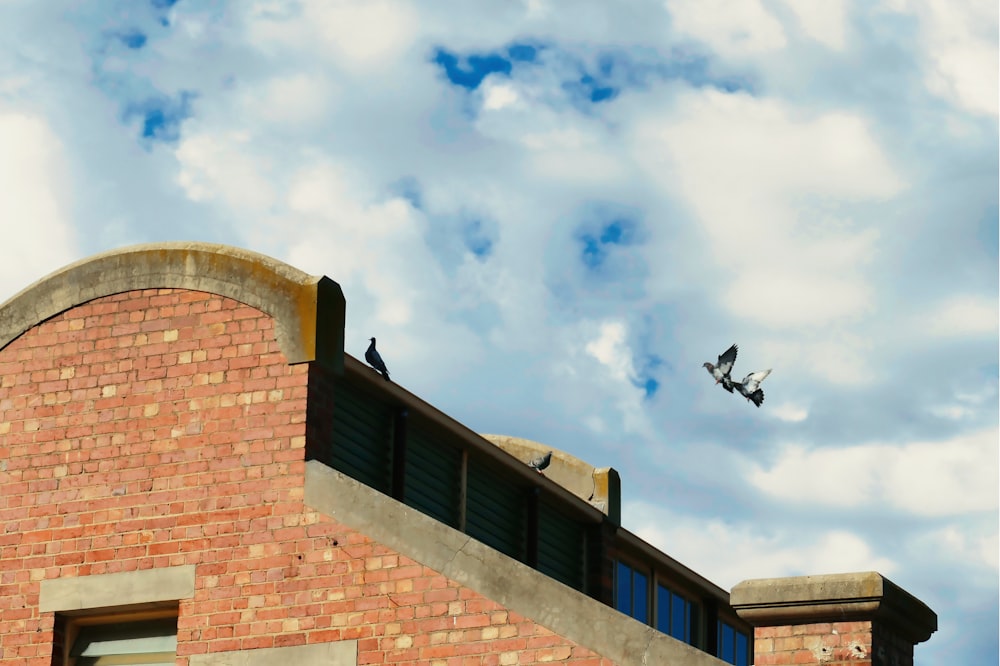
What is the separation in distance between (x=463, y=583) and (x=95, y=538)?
3.63m

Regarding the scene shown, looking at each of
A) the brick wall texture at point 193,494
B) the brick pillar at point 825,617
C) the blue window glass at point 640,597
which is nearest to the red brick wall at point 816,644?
the brick pillar at point 825,617

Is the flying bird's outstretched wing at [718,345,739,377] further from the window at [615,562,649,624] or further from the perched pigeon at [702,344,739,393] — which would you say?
the window at [615,562,649,624]

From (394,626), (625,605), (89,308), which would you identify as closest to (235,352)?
(89,308)

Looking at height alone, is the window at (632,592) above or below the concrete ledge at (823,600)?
above

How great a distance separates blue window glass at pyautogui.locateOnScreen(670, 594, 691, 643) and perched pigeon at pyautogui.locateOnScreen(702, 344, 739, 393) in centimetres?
428

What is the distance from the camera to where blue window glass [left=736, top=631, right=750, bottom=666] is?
24500mm

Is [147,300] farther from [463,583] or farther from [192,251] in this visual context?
[463,583]

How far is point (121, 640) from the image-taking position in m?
13.9

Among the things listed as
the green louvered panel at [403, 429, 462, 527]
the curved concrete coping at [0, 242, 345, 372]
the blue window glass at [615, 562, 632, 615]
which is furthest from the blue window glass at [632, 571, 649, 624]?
the curved concrete coping at [0, 242, 345, 372]

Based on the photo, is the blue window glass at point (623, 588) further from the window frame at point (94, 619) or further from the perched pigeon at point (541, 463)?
the window frame at point (94, 619)

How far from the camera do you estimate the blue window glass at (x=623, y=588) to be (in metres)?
20.2

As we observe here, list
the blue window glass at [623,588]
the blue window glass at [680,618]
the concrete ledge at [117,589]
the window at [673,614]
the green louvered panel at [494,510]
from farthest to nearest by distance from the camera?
the blue window glass at [680,618]
the window at [673,614]
the blue window glass at [623,588]
the green louvered panel at [494,510]
the concrete ledge at [117,589]

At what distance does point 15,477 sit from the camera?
1432cm

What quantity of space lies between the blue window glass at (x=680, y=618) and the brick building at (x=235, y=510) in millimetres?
7274
